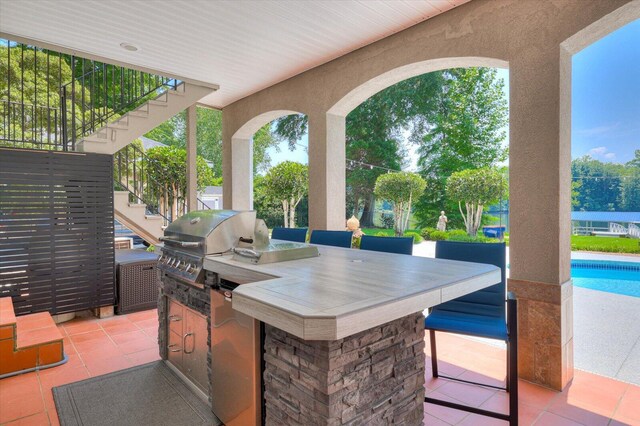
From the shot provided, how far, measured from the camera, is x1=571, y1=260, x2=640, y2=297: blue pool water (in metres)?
7.25

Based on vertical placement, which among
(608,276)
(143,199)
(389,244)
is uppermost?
(143,199)

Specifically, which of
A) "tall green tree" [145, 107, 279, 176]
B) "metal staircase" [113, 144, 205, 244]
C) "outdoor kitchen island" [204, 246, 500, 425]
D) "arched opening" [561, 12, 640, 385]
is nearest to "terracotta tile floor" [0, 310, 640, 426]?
"outdoor kitchen island" [204, 246, 500, 425]

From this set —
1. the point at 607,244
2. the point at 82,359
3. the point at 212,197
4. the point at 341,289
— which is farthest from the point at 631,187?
the point at 212,197

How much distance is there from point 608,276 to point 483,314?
7.87 meters

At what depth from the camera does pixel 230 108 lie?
6.48 m

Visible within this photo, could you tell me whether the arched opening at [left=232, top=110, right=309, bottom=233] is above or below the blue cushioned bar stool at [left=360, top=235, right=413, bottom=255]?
above

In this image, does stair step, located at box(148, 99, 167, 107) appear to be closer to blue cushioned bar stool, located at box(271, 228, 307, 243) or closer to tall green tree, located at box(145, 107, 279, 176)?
blue cushioned bar stool, located at box(271, 228, 307, 243)

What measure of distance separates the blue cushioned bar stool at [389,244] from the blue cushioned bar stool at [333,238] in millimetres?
256

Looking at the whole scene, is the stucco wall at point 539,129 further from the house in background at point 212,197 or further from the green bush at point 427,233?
the house in background at point 212,197

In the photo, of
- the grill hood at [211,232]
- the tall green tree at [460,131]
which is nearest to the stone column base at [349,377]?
the grill hood at [211,232]

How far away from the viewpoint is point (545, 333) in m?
2.67

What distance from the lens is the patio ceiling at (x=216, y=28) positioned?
3.28m

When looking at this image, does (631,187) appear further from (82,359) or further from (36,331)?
(36,331)

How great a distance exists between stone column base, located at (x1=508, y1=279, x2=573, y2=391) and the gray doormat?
2342mm
